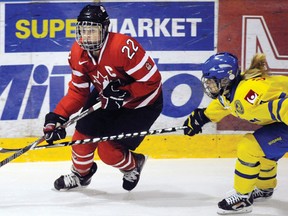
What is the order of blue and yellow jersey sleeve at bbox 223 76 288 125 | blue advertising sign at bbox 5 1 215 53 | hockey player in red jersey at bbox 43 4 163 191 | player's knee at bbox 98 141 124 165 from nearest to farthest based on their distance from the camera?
1. blue and yellow jersey sleeve at bbox 223 76 288 125
2. hockey player in red jersey at bbox 43 4 163 191
3. player's knee at bbox 98 141 124 165
4. blue advertising sign at bbox 5 1 215 53

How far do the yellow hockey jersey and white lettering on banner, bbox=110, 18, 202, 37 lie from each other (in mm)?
1481

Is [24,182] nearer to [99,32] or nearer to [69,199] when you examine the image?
[69,199]

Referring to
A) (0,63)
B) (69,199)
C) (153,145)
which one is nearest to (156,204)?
(69,199)

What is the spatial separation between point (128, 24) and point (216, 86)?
153 centimetres

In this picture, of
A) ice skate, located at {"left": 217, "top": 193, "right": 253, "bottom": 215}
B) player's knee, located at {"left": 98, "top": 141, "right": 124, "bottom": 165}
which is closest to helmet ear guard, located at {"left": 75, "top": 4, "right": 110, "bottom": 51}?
player's knee, located at {"left": 98, "top": 141, "right": 124, "bottom": 165}

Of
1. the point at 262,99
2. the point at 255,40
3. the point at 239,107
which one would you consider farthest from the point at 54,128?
the point at 255,40

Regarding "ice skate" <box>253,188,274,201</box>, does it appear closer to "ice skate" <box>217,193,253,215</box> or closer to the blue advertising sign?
"ice skate" <box>217,193,253,215</box>

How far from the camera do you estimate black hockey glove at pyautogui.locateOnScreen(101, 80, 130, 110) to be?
383 cm

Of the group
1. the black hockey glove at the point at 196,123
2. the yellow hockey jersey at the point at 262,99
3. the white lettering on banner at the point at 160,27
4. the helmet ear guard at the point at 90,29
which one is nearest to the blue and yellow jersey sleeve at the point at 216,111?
the black hockey glove at the point at 196,123

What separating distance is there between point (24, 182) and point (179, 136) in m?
1.16

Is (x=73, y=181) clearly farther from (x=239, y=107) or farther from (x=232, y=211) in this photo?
(x=239, y=107)

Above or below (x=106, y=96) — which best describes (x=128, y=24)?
above

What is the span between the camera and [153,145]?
497cm

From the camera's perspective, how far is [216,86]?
355 centimetres
